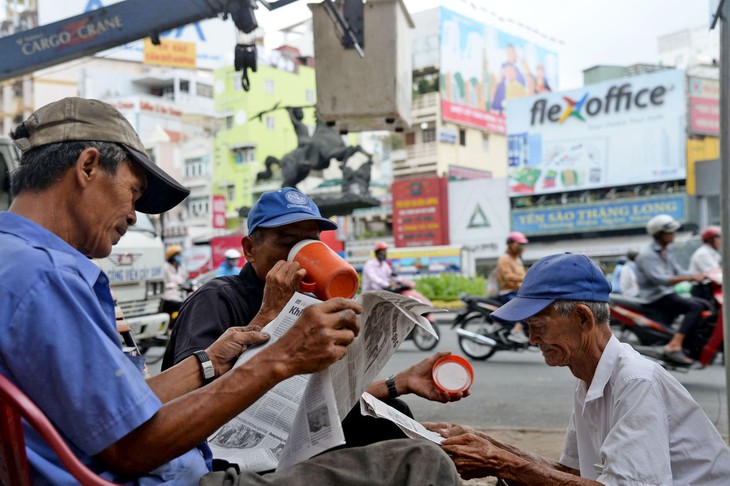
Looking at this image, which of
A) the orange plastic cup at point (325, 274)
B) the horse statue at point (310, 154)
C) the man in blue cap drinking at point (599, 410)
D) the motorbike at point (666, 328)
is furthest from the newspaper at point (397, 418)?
the horse statue at point (310, 154)

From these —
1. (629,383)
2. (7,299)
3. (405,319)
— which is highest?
(7,299)

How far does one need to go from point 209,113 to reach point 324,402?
53574 millimetres

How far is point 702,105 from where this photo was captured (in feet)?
92.2

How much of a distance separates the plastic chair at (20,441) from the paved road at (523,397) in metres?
4.20

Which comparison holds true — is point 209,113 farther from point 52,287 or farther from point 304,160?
point 52,287

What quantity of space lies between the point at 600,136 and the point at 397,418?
3048 cm

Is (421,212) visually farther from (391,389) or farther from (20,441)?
(20,441)

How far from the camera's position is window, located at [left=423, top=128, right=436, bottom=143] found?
39469mm

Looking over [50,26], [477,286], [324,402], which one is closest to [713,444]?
[324,402]

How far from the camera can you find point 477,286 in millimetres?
20719

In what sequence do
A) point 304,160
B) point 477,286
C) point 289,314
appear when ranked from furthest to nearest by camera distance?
point 477,286, point 304,160, point 289,314

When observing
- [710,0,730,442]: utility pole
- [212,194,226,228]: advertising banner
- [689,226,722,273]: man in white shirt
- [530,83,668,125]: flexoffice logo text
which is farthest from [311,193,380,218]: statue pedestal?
[530,83,668,125]: flexoffice logo text

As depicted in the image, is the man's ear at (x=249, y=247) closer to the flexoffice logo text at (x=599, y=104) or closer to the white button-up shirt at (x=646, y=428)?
the white button-up shirt at (x=646, y=428)

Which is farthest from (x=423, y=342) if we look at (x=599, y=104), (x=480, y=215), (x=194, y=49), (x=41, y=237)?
(x=194, y=49)
